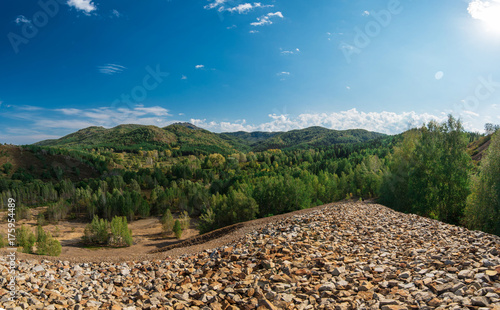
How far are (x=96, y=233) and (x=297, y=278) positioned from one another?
68.4 metres

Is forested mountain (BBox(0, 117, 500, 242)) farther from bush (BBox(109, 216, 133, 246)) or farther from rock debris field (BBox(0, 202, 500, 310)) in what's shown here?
bush (BBox(109, 216, 133, 246))

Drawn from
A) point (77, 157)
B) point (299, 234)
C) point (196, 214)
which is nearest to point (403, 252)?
point (299, 234)

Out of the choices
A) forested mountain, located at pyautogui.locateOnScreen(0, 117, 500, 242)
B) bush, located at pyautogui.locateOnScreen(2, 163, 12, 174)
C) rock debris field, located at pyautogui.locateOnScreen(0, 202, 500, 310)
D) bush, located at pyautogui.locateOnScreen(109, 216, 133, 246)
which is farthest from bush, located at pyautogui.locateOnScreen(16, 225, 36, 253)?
Result: bush, located at pyautogui.locateOnScreen(2, 163, 12, 174)

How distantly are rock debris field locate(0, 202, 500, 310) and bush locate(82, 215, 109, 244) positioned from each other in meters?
58.0

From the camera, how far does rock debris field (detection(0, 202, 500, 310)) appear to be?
6836 mm

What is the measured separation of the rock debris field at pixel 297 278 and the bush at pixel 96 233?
5798 cm

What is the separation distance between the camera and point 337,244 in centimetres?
1202

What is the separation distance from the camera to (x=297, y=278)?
845 centimetres

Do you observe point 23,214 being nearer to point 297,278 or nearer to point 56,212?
point 56,212

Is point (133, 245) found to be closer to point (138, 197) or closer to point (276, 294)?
point (138, 197)

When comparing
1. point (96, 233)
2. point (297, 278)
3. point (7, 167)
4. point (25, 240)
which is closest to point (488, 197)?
point (297, 278)

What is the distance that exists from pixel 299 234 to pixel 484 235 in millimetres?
10000

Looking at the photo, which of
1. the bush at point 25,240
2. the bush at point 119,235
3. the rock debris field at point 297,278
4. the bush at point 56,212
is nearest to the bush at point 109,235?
the bush at point 119,235

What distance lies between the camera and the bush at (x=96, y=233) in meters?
60.2
